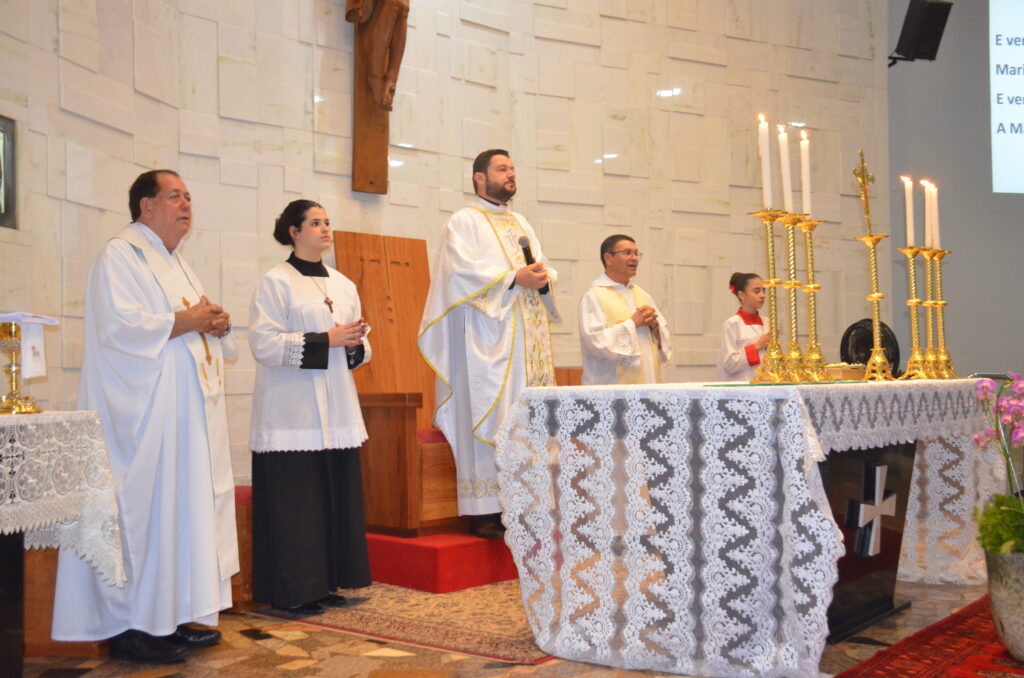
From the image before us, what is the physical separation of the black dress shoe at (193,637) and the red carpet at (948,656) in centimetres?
247

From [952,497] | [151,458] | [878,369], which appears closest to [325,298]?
[151,458]

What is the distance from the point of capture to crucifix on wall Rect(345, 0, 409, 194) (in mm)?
6738

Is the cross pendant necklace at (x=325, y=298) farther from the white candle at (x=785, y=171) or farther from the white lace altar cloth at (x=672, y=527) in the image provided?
the white candle at (x=785, y=171)

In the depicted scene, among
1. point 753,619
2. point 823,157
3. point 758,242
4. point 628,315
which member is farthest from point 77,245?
point 823,157

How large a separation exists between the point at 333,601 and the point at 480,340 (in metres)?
1.57

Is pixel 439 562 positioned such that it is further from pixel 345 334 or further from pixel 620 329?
pixel 620 329

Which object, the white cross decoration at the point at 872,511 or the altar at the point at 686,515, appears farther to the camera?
the white cross decoration at the point at 872,511

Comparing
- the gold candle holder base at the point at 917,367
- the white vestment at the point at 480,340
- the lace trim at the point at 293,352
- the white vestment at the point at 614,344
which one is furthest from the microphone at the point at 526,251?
the gold candle holder base at the point at 917,367

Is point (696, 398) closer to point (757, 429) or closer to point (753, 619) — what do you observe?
point (757, 429)

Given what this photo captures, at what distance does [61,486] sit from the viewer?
3.21 metres

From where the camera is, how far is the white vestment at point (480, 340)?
5.45 metres

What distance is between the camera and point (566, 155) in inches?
327

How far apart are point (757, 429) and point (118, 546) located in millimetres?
2171

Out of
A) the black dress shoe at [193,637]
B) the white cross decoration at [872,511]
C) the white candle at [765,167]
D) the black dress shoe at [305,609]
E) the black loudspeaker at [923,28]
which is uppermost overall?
the black loudspeaker at [923,28]
